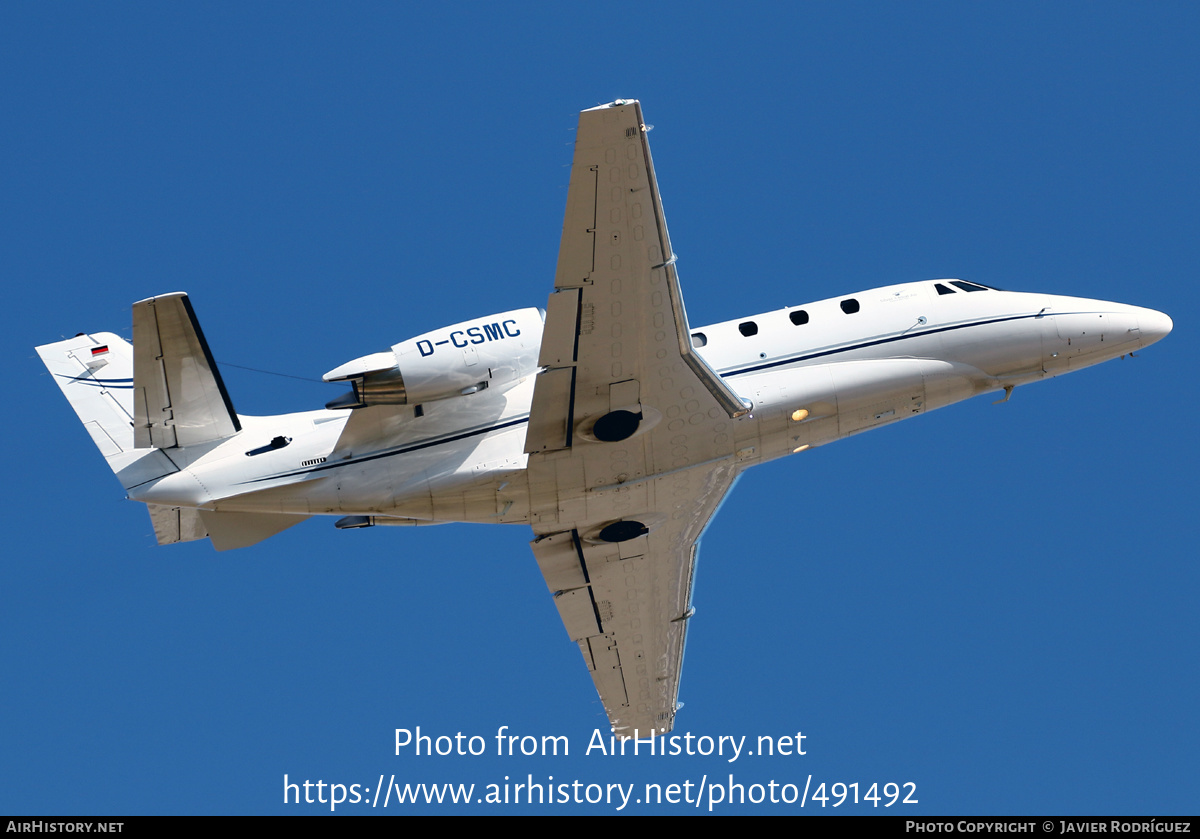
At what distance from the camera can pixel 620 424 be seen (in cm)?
2325

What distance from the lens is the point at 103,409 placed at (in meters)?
24.7

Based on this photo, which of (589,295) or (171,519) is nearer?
(589,295)

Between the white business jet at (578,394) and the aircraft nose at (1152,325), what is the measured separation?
0.16 feet

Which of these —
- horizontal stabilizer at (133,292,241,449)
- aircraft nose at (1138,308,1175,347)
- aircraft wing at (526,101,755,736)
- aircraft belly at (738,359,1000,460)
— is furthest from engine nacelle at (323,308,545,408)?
aircraft nose at (1138,308,1175,347)

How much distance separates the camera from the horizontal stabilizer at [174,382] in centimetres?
2245

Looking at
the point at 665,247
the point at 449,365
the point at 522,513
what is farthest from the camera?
the point at 522,513

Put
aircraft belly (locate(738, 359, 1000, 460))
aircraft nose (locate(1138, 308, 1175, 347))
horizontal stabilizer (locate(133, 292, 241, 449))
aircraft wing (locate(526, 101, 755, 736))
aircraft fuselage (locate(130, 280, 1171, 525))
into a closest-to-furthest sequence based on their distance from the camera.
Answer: aircraft wing (locate(526, 101, 755, 736)), horizontal stabilizer (locate(133, 292, 241, 449)), aircraft fuselage (locate(130, 280, 1171, 525)), aircraft belly (locate(738, 359, 1000, 460)), aircraft nose (locate(1138, 308, 1175, 347))

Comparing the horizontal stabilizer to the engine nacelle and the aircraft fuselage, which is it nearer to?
the aircraft fuselage

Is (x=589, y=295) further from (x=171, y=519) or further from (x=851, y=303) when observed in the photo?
(x=171, y=519)

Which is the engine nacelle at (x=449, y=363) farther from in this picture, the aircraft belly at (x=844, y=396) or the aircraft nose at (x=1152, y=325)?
the aircraft nose at (x=1152, y=325)

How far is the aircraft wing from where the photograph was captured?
20375 mm

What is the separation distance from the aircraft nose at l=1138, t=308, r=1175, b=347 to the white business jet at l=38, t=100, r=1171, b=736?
5cm
